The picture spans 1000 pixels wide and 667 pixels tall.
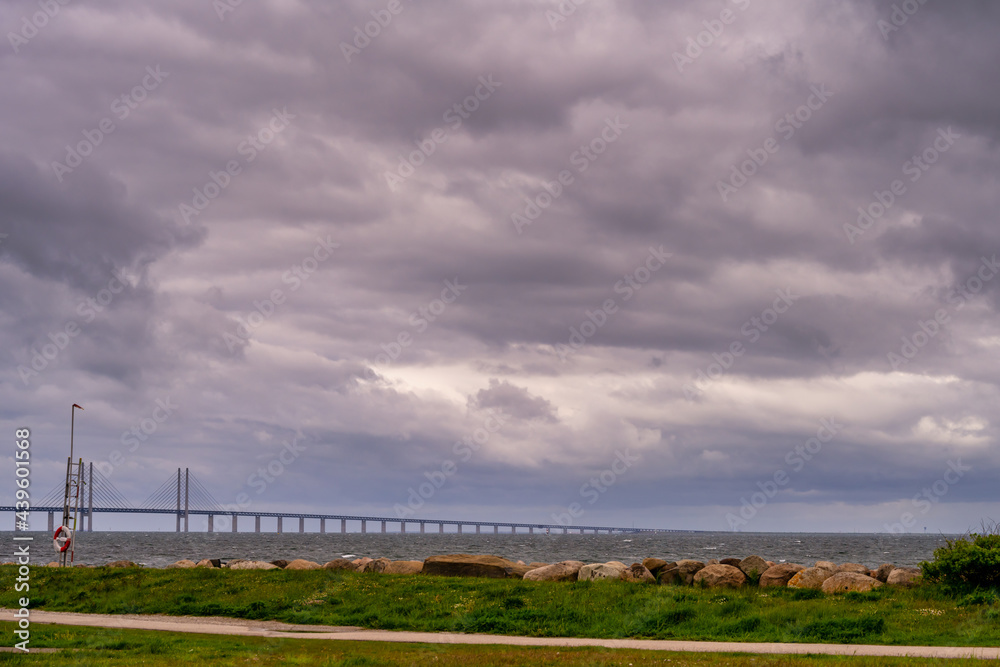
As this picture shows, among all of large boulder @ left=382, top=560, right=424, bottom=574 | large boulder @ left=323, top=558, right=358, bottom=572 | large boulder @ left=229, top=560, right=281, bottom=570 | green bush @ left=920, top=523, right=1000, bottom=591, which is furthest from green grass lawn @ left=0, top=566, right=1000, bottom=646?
large boulder @ left=323, top=558, right=358, bottom=572

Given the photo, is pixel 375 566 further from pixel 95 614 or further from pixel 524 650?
pixel 524 650

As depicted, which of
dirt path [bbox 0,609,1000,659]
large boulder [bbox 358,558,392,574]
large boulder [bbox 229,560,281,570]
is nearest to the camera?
dirt path [bbox 0,609,1000,659]

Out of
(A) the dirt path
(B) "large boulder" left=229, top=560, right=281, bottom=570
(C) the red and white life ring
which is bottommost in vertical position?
(A) the dirt path

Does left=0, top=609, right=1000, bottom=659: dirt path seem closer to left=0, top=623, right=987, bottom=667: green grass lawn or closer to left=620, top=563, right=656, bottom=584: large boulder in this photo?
left=0, top=623, right=987, bottom=667: green grass lawn

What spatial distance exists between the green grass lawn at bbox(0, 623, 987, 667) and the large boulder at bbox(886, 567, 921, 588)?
1134 centimetres

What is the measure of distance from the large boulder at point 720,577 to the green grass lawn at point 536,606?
162 centimetres

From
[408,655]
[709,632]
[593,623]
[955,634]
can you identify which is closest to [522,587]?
[593,623]

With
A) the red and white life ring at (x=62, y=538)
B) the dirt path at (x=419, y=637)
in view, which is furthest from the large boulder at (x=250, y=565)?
the dirt path at (x=419, y=637)

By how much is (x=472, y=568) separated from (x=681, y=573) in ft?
25.6

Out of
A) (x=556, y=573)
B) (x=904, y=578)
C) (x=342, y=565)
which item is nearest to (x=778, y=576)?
(x=904, y=578)

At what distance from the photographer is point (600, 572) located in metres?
30.0

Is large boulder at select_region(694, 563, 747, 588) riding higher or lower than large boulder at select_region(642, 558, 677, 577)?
lower

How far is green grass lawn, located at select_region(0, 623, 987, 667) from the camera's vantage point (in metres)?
17.2

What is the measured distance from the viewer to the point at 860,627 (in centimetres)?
2173
